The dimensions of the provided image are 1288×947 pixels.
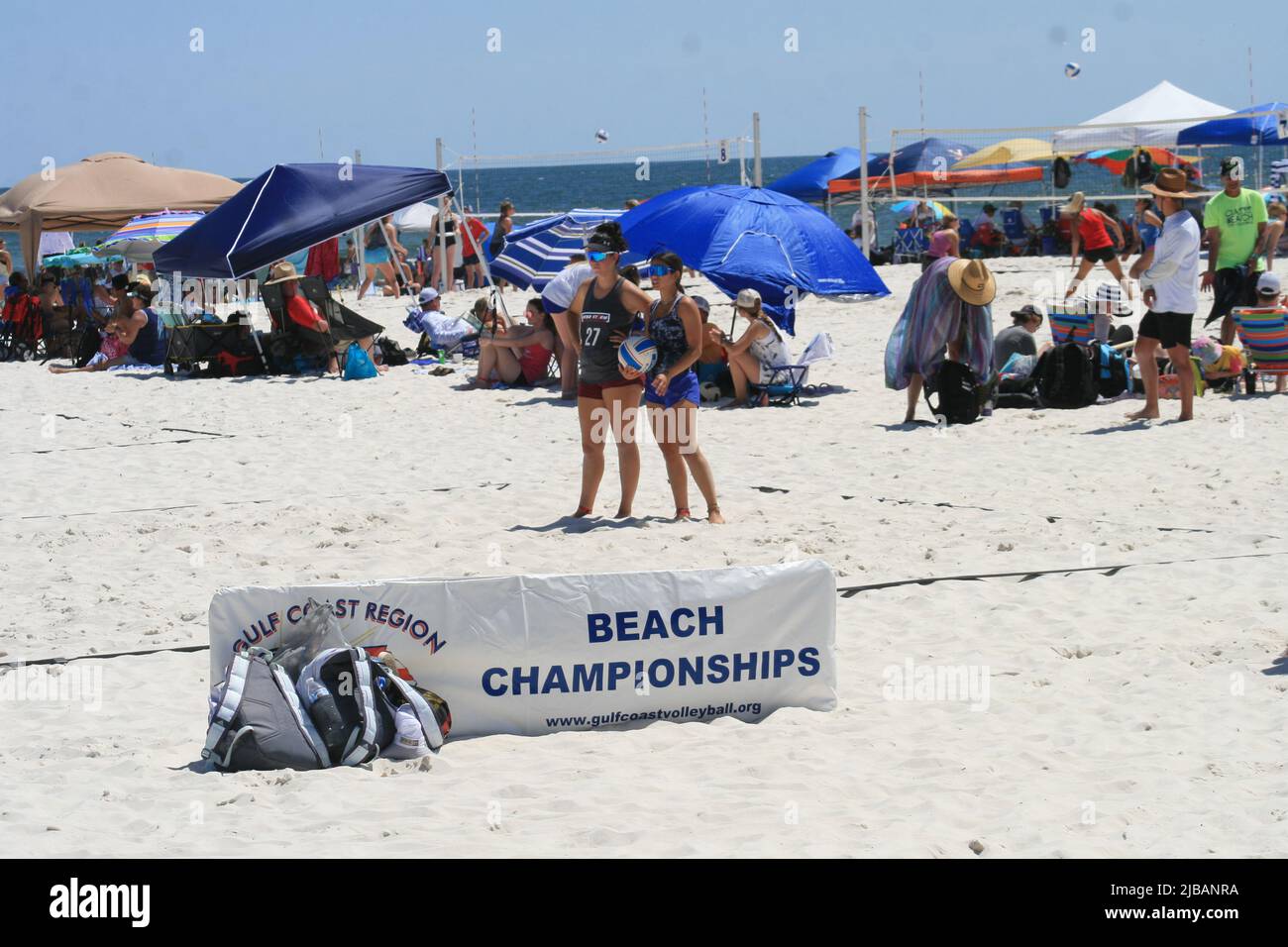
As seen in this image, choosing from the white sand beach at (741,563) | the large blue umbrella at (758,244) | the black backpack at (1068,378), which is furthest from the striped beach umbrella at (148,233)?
the black backpack at (1068,378)

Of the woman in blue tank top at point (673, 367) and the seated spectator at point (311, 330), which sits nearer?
the woman in blue tank top at point (673, 367)

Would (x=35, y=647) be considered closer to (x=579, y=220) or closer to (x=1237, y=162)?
(x=1237, y=162)

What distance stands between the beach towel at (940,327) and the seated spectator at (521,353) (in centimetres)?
311

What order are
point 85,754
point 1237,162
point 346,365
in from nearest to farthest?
point 85,754, point 1237,162, point 346,365

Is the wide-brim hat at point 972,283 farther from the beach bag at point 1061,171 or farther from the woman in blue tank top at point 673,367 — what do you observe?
the beach bag at point 1061,171

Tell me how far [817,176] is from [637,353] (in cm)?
1949

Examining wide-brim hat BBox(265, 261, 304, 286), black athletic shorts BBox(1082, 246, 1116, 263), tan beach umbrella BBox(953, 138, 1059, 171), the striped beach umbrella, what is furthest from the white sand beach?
tan beach umbrella BBox(953, 138, 1059, 171)

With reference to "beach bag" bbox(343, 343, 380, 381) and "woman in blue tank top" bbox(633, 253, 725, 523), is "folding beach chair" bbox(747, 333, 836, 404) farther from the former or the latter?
"beach bag" bbox(343, 343, 380, 381)

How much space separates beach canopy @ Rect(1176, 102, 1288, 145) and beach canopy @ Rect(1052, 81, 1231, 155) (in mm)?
239

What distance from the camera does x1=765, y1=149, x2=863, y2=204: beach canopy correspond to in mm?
24859

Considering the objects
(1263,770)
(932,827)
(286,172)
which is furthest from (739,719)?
(286,172)

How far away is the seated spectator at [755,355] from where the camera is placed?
33.2 feet

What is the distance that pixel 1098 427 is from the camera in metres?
8.89

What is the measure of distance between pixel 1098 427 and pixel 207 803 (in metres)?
6.60
